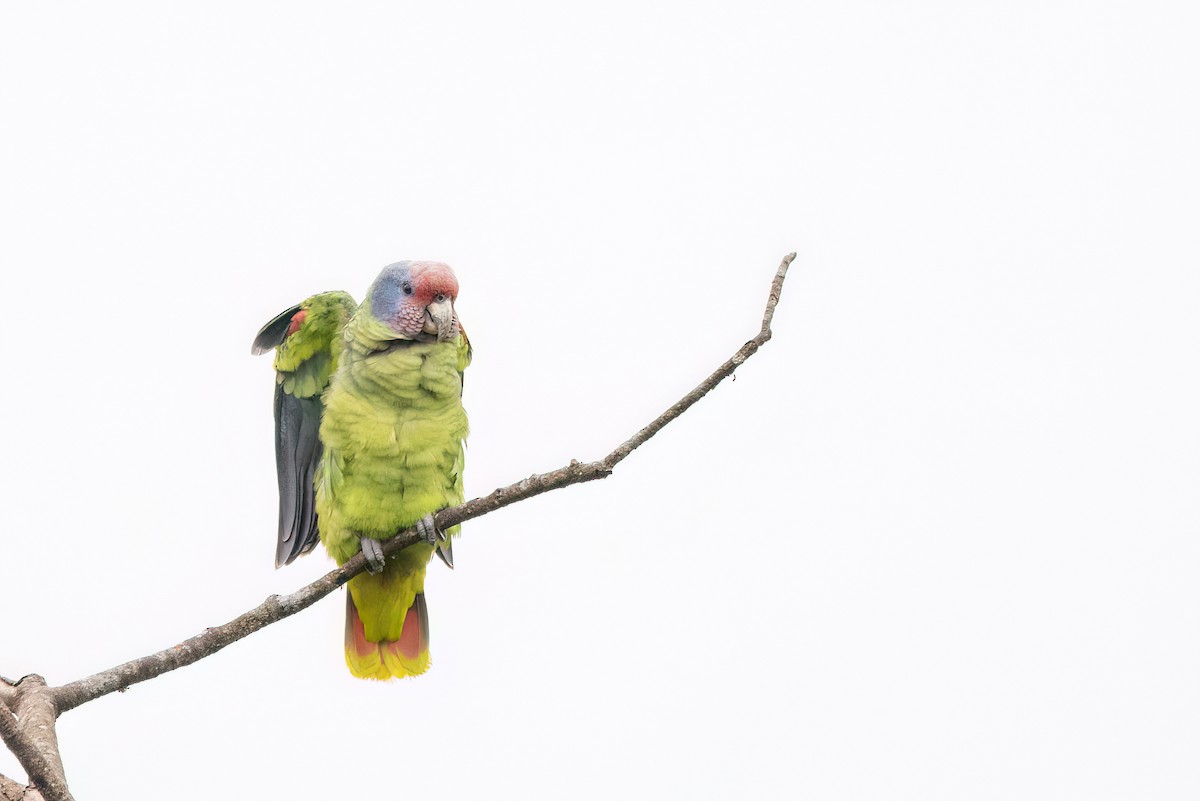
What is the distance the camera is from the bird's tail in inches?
129

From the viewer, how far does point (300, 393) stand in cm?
331

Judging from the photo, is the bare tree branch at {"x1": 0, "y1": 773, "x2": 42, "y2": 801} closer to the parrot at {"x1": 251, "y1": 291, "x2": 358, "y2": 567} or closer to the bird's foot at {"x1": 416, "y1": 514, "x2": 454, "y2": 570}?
the bird's foot at {"x1": 416, "y1": 514, "x2": 454, "y2": 570}

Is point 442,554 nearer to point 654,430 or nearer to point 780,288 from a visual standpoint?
point 654,430

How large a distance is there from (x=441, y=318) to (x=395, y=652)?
107 cm

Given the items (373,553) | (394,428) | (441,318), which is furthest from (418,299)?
(373,553)

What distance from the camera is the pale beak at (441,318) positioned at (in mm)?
2998

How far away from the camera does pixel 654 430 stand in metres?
2.31

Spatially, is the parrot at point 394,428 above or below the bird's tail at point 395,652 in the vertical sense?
above

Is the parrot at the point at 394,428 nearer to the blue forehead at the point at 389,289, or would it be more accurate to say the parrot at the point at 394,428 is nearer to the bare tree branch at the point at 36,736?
the blue forehead at the point at 389,289

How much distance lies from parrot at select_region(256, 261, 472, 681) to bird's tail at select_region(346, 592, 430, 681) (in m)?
0.12

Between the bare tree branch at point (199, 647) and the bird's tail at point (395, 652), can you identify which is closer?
the bare tree branch at point (199, 647)

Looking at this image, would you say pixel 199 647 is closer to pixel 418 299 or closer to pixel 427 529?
pixel 427 529

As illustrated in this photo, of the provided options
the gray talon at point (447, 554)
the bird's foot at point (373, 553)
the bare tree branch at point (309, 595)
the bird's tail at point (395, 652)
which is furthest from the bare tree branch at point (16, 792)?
the gray talon at point (447, 554)

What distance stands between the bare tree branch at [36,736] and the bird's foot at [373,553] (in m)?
0.84
